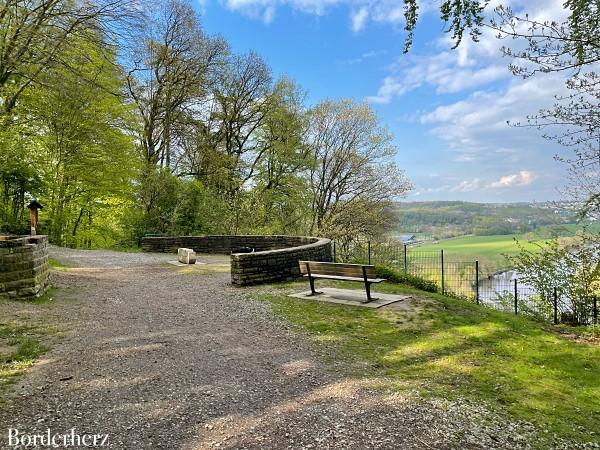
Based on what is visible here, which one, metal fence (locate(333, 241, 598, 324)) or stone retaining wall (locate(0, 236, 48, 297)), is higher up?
stone retaining wall (locate(0, 236, 48, 297))

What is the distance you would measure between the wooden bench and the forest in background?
8124mm

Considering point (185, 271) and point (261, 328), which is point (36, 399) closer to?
point (261, 328)

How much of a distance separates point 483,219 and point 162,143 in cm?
1729

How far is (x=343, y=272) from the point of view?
7465 millimetres

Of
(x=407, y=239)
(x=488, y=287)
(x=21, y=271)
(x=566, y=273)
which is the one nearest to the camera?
(x=21, y=271)

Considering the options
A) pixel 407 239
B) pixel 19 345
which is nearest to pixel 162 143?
pixel 407 239

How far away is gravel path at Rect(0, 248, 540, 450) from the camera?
3.02 m

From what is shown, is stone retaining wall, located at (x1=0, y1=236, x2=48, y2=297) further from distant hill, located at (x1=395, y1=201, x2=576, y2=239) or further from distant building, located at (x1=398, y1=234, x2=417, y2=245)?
distant building, located at (x1=398, y1=234, x2=417, y2=245)

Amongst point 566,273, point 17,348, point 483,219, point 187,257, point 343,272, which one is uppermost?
point 483,219

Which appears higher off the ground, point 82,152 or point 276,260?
point 82,152

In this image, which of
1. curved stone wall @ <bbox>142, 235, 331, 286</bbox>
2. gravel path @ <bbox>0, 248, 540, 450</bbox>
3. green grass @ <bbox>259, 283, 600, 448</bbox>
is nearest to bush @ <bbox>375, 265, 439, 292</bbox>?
curved stone wall @ <bbox>142, 235, 331, 286</bbox>

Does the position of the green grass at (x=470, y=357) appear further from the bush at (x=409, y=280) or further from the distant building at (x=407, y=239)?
the distant building at (x=407, y=239)

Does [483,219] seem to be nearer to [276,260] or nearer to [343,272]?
[276,260]

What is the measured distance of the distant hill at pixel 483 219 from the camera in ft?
28.1
